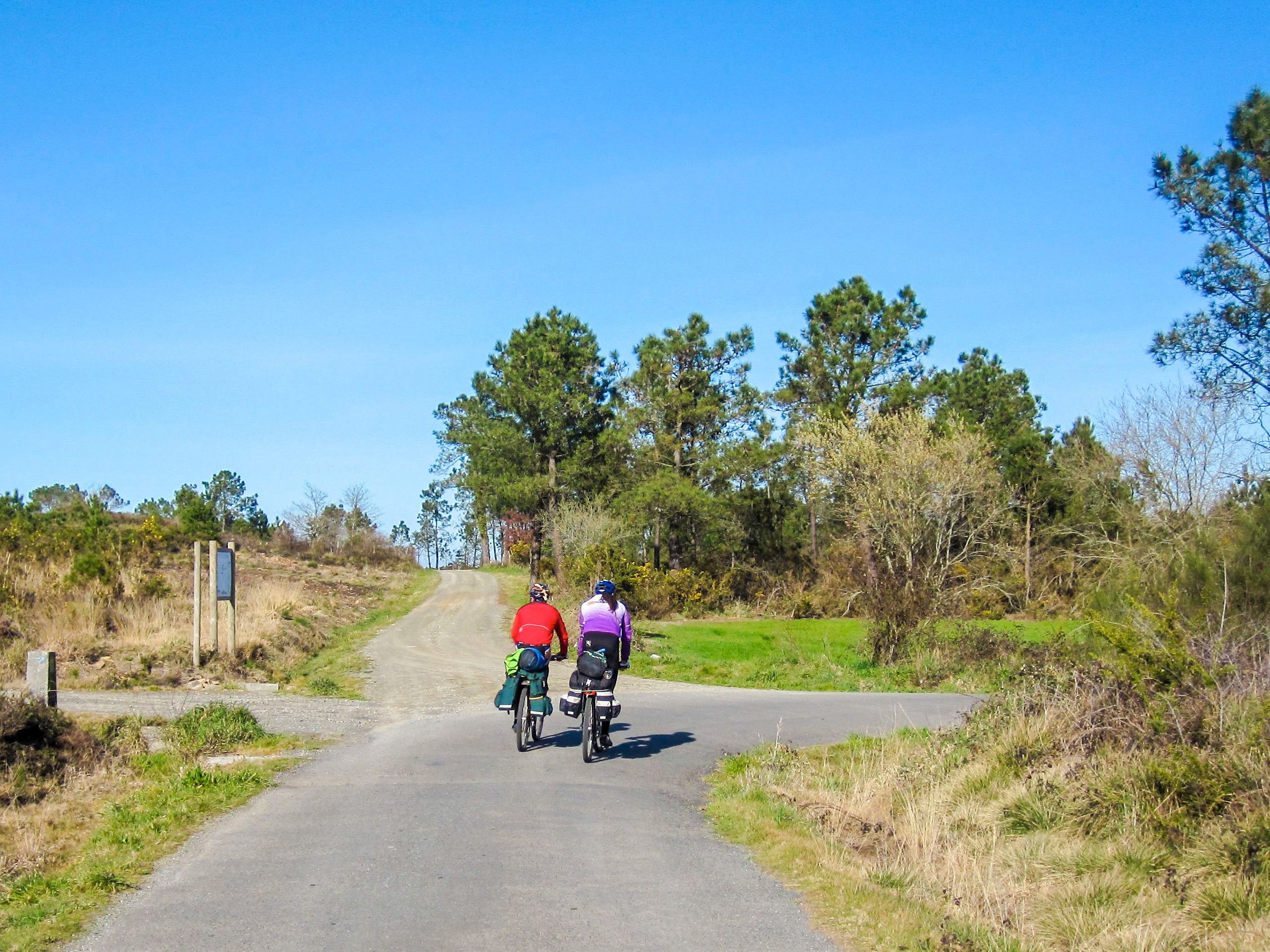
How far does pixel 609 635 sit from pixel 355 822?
4.00 meters

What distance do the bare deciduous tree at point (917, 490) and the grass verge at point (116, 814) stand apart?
1204 inches

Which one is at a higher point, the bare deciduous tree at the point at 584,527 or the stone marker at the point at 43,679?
the bare deciduous tree at the point at 584,527

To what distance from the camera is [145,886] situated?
6738mm

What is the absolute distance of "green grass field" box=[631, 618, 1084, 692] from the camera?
23.4 metres

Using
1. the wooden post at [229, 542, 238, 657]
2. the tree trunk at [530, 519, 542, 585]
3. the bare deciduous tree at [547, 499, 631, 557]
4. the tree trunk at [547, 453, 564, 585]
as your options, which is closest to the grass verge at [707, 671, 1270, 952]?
the wooden post at [229, 542, 238, 657]

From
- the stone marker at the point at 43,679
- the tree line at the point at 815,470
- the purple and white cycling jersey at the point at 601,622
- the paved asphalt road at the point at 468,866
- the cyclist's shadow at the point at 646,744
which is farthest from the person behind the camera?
the tree line at the point at 815,470

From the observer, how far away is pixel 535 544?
53.8m

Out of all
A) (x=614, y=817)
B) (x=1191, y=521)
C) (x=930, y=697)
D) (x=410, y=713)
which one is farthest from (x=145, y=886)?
(x=1191, y=521)

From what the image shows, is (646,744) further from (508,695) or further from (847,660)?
(847,660)

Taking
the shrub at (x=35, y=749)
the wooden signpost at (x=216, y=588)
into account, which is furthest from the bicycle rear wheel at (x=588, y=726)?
the wooden signpost at (x=216, y=588)

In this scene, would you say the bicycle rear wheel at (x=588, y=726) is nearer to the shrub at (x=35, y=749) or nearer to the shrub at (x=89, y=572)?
the shrub at (x=35, y=749)

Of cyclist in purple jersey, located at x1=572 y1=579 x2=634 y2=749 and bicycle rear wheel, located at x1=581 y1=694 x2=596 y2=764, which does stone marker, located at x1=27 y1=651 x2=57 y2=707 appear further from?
bicycle rear wheel, located at x1=581 y1=694 x2=596 y2=764

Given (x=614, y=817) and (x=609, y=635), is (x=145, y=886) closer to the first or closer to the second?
(x=614, y=817)

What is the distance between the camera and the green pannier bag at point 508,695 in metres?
11.7
